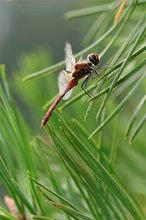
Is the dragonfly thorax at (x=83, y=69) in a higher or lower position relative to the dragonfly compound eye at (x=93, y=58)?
lower

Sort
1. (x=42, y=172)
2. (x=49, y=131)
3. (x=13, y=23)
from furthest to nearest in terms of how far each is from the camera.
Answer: (x=13, y=23) → (x=42, y=172) → (x=49, y=131)

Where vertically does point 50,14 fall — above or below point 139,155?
above

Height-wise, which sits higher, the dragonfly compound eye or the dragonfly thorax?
the dragonfly compound eye

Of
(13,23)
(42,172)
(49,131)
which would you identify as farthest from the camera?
(13,23)

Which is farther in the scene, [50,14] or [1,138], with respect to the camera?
[50,14]

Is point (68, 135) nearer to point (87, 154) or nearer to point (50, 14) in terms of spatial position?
point (87, 154)

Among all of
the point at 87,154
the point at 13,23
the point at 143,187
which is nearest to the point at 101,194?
the point at 87,154

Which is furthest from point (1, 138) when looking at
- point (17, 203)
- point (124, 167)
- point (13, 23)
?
point (13, 23)

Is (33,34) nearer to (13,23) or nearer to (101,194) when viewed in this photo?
(13,23)

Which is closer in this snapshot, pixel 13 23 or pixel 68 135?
pixel 68 135
